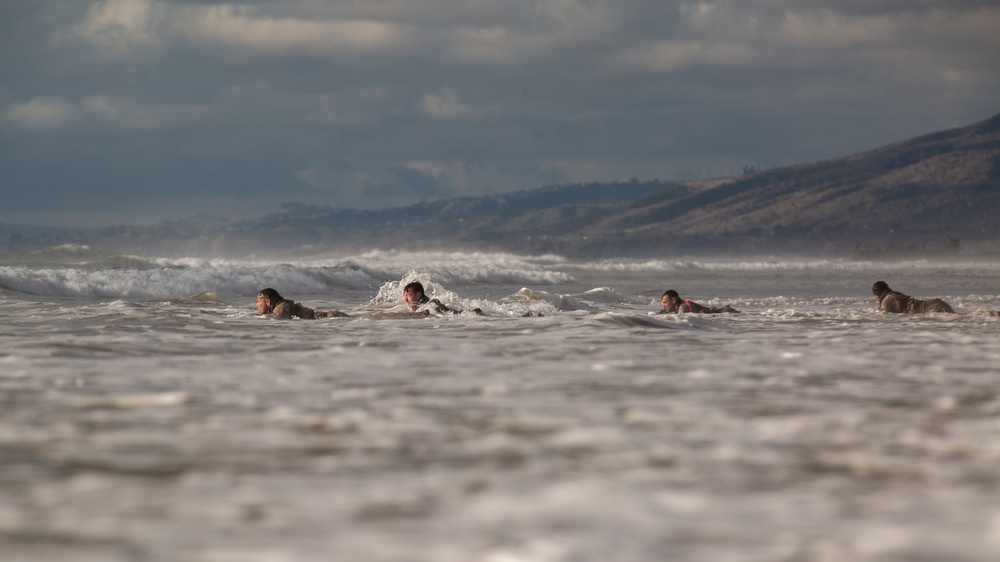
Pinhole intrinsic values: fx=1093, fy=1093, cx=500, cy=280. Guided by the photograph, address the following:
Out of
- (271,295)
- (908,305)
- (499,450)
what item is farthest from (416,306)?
(499,450)

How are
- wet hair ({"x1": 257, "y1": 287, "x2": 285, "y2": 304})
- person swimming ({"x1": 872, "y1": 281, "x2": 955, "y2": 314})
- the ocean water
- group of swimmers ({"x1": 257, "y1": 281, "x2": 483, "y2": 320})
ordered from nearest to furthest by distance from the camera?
the ocean water, group of swimmers ({"x1": 257, "y1": 281, "x2": 483, "y2": 320}), wet hair ({"x1": 257, "y1": 287, "x2": 285, "y2": 304}), person swimming ({"x1": 872, "y1": 281, "x2": 955, "y2": 314})

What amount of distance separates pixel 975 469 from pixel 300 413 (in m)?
3.62

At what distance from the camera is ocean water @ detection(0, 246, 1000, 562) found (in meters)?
3.71

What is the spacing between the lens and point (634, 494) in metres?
4.32

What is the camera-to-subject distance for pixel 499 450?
528cm

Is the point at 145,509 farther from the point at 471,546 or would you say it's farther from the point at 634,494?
the point at 634,494

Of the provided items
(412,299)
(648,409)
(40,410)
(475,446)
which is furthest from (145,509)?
(412,299)

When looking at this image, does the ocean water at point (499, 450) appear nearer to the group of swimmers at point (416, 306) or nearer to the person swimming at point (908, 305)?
the group of swimmers at point (416, 306)

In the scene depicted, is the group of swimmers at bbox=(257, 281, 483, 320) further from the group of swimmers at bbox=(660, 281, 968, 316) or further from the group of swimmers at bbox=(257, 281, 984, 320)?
the group of swimmers at bbox=(660, 281, 968, 316)

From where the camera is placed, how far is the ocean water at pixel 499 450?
12.2 ft

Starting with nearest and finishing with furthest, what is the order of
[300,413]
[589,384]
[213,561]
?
[213,561], [300,413], [589,384]

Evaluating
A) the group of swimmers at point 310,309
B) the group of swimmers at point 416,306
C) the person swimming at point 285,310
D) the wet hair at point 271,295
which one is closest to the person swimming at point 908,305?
the group of swimmers at point 416,306

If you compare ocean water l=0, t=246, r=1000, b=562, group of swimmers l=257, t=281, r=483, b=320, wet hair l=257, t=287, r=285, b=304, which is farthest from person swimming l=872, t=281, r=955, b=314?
wet hair l=257, t=287, r=285, b=304

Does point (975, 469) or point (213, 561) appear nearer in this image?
point (213, 561)
